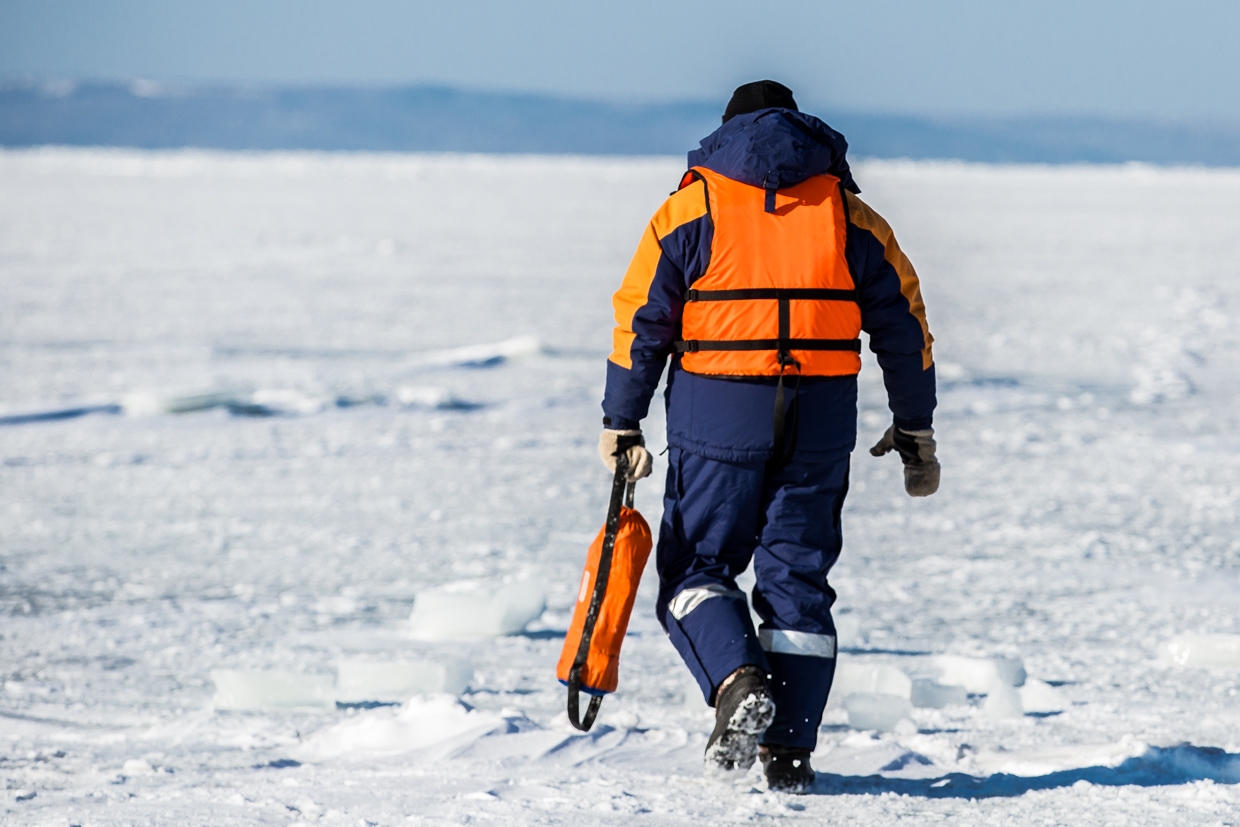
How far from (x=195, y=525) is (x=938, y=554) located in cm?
254

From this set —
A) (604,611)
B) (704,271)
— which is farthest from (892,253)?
(604,611)

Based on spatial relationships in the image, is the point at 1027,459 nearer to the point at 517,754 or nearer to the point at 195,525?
the point at 195,525

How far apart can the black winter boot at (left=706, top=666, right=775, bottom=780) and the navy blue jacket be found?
0.41 m

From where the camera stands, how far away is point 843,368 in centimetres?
246

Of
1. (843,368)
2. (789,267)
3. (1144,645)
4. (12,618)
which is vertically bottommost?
(12,618)

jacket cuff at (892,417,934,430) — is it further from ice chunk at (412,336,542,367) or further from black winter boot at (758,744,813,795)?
ice chunk at (412,336,542,367)

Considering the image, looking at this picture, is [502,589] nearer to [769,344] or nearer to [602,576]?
[602,576]

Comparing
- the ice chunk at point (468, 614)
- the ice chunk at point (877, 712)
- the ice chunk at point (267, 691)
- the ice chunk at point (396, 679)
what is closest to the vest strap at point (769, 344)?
the ice chunk at point (877, 712)

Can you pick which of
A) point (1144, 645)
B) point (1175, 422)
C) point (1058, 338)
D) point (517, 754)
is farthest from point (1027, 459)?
point (1058, 338)

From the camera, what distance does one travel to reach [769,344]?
2398 mm

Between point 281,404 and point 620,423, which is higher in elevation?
point 620,423

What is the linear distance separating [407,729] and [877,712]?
0.98m

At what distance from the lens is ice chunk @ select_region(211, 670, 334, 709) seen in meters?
3.05

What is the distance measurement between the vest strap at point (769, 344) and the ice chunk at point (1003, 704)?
3.36ft
